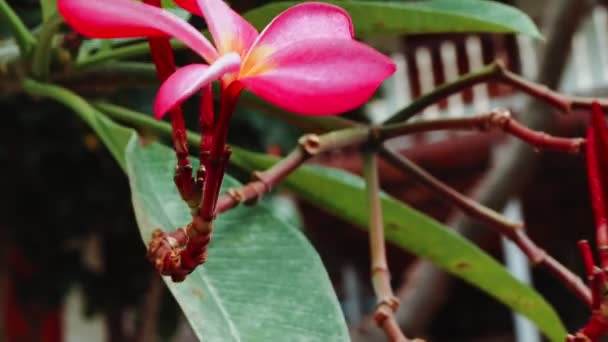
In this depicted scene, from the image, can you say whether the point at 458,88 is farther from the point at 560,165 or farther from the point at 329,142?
the point at 560,165

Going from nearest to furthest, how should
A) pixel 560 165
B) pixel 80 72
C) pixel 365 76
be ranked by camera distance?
pixel 365 76 → pixel 80 72 → pixel 560 165

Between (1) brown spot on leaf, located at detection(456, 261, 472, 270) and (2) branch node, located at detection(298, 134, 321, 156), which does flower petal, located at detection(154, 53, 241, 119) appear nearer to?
(2) branch node, located at detection(298, 134, 321, 156)

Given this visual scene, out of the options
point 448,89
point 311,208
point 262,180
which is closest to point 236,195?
point 262,180

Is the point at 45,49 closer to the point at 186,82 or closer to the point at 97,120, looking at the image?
the point at 97,120

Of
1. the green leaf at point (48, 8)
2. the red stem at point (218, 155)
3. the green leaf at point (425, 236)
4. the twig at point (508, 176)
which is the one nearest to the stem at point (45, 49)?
the green leaf at point (48, 8)

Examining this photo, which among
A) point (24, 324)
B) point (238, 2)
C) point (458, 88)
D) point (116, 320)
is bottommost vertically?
point (24, 324)

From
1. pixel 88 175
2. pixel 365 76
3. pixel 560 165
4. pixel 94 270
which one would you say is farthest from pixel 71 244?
pixel 365 76
